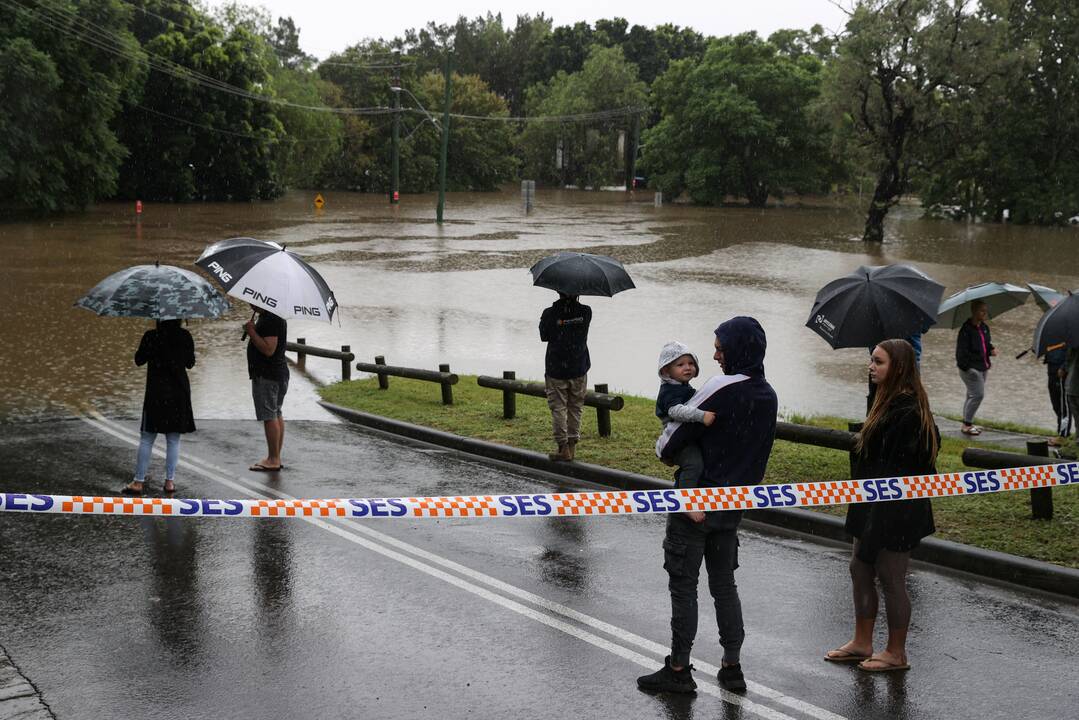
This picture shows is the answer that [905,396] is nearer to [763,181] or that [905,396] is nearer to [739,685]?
[739,685]

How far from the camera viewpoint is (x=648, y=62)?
12169cm

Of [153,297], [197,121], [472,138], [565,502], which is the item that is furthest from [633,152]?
[565,502]

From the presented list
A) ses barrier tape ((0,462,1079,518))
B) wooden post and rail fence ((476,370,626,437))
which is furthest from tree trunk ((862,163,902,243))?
ses barrier tape ((0,462,1079,518))

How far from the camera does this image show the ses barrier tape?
18.2ft

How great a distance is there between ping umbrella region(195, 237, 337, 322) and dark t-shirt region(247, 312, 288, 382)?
9.7 inches

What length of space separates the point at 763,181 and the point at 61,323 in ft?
210

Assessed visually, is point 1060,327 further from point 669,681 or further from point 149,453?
point 149,453

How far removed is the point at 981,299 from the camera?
13250 mm

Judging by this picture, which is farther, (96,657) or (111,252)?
(111,252)

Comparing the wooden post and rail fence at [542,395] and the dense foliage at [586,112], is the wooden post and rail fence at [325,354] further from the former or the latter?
the dense foliage at [586,112]

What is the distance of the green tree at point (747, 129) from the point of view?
78125mm

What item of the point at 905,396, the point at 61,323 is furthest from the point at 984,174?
the point at 905,396

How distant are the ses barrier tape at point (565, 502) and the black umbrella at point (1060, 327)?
4.08 meters

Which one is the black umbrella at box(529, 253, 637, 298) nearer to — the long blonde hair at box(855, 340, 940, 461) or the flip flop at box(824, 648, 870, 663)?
the long blonde hair at box(855, 340, 940, 461)
